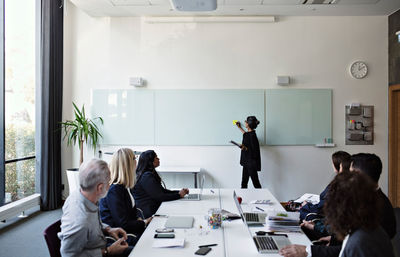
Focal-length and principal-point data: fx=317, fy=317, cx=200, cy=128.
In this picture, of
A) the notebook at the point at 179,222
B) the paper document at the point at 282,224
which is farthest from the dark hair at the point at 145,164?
the paper document at the point at 282,224

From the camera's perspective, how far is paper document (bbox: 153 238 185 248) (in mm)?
2166

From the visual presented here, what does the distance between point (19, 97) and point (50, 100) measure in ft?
1.68

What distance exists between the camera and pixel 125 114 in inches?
238

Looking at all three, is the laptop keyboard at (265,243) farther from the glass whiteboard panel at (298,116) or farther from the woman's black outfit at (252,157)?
the glass whiteboard panel at (298,116)

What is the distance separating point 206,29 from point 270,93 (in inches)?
67.2

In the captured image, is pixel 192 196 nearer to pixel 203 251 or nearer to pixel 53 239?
pixel 203 251

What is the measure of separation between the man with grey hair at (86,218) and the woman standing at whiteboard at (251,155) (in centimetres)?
358

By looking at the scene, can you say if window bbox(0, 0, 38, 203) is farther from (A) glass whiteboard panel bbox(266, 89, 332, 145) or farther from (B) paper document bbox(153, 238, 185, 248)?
(A) glass whiteboard panel bbox(266, 89, 332, 145)

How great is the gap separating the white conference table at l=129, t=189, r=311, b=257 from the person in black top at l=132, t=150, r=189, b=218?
0.31ft

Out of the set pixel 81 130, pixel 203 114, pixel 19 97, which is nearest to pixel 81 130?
pixel 81 130

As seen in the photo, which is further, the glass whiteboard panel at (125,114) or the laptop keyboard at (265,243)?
the glass whiteboard panel at (125,114)

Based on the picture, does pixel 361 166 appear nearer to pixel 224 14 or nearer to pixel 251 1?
pixel 251 1

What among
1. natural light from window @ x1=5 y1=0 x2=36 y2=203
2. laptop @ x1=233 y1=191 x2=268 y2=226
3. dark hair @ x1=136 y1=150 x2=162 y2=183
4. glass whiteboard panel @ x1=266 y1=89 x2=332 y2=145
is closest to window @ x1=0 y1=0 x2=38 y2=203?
natural light from window @ x1=5 y1=0 x2=36 y2=203

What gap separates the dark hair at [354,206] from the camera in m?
1.40
